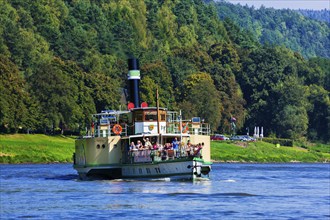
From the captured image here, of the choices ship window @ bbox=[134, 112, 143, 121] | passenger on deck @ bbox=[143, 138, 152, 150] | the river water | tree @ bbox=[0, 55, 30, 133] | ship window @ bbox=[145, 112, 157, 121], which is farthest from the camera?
tree @ bbox=[0, 55, 30, 133]

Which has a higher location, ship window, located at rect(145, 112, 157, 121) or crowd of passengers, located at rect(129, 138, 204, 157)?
ship window, located at rect(145, 112, 157, 121)

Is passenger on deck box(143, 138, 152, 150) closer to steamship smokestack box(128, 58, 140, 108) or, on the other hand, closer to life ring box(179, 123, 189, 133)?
life ring box(179, 123, 189, 133)

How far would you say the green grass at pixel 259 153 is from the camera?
174m

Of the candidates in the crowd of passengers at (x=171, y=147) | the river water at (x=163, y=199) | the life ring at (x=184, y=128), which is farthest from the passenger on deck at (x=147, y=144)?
the life ring at (x=184, y=128)

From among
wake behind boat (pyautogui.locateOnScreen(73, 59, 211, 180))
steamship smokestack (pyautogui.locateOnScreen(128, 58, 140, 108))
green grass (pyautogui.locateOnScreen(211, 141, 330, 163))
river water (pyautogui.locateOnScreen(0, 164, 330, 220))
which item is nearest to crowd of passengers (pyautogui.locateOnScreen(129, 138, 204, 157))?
wake behind boat (pyautogui.locateOnScreen(73, 59, 211, 180))

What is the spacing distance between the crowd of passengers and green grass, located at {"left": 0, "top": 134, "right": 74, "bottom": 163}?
55.7 m

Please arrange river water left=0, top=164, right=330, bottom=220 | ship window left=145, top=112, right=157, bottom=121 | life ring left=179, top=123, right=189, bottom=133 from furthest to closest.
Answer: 1. life ring left=179, top=123, right=189, bottom=133
2. ship window left=145, top=112, right=157, bottom=121
3. river water left=0, top=164, right=330, bottom=220

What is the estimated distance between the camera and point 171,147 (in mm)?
87500

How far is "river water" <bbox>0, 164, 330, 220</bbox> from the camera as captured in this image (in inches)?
2354

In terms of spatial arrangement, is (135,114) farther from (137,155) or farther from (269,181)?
(269,181)

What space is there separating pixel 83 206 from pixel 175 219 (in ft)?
28.2

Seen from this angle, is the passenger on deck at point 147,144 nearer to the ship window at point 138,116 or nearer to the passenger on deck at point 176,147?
the passenger on deck at point 176,147

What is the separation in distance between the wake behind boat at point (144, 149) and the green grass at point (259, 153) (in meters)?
74.1

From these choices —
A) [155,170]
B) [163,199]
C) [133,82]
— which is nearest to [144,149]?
[155,170]
